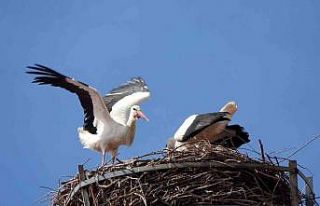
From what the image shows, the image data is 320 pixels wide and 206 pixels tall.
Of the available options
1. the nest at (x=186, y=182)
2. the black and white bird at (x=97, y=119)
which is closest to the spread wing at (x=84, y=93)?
the black and white bird at (x=97, y=119)

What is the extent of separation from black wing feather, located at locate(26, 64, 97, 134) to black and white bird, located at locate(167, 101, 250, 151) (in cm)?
95

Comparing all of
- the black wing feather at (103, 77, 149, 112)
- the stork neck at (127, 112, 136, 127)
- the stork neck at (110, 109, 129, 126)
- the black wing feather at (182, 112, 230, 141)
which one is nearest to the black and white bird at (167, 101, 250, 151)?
the black wing feather at (182, 112, 230, 141)

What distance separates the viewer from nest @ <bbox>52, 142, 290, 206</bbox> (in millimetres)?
8992

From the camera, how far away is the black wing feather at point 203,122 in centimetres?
1115

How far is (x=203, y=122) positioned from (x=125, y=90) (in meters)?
2.09

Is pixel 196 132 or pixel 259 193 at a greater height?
pixel 196 132

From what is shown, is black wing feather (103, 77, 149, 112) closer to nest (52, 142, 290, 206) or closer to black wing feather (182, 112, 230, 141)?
black wing feather (182, 112, 230, 141)

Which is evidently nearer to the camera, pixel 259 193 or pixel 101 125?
pixel 259 193

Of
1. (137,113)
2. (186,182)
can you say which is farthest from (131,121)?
(186,182)

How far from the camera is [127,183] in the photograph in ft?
29.7

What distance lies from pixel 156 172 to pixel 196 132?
212cm

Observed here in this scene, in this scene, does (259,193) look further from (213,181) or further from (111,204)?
(111,204)

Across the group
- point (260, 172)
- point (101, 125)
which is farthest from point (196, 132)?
point (260, 172)

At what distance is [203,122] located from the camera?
1123 centimetres
